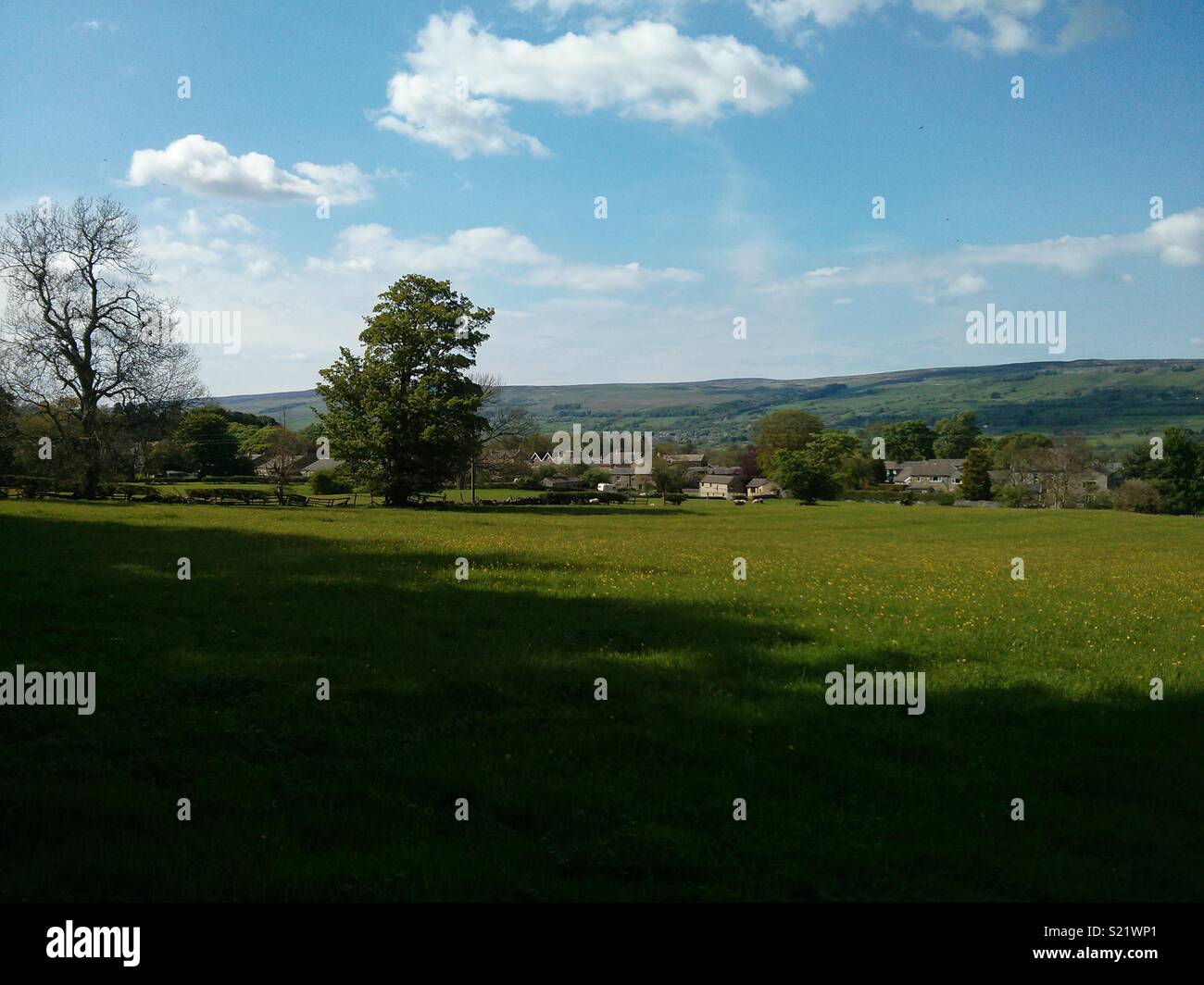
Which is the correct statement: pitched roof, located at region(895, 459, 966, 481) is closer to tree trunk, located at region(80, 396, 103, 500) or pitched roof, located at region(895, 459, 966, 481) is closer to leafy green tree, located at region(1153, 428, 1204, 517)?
leafy green tree, located at region(1153, 428, 1204, 517)

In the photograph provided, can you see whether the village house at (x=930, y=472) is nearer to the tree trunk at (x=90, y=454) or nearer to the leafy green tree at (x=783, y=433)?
the leafy green tree at (x=783, y=433)

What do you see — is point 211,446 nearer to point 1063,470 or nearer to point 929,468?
point 1063,470

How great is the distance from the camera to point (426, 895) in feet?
17.7

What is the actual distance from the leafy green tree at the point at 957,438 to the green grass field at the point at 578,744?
6737 inches

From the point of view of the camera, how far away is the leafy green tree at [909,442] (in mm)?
182500

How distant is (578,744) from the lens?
27.4ft

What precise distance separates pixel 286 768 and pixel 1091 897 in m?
6.34

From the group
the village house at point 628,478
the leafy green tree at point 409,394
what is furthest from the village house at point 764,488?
the leafy green tree at point 409,394

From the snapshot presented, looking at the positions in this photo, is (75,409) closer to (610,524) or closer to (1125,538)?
(610,524)

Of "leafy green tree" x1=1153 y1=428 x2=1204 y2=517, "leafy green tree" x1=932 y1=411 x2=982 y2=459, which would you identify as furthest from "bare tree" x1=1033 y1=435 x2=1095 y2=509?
"leafy green tree" x1=932 y1=411 x2=982 y2=459

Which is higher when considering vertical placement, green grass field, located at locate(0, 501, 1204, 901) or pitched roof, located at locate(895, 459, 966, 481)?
pitched roof, located at locate(895, 459, 966, 481)

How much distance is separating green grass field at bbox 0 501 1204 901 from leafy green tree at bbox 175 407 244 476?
336 ft

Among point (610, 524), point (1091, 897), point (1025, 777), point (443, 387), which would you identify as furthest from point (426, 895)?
point (443, 387)

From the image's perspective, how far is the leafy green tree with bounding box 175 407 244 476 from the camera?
113562mm
